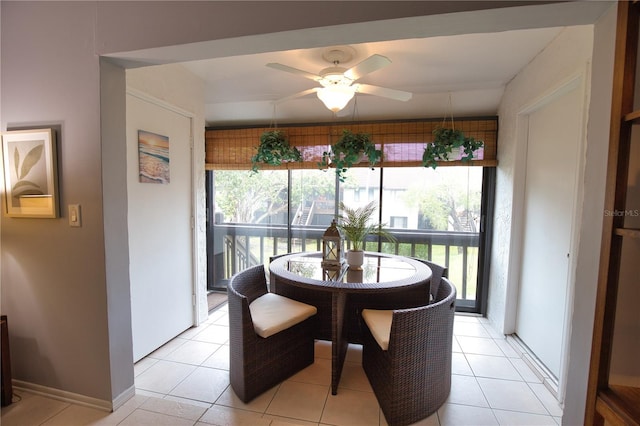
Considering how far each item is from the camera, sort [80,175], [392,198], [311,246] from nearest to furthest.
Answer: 1. [80,175]
2. [392,198]
3. [311,246]

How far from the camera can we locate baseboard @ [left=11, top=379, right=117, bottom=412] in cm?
172

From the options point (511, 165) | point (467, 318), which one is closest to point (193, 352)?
point (467, 318)

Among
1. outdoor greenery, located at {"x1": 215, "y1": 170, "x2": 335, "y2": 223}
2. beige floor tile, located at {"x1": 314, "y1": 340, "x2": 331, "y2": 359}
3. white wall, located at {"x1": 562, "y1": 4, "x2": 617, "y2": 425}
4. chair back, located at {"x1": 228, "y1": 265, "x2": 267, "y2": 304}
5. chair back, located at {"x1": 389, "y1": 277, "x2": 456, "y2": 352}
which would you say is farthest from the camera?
outdoor greenery, located at {"x1": 215, "y1": 170, "x2": 335, "y2": 223}

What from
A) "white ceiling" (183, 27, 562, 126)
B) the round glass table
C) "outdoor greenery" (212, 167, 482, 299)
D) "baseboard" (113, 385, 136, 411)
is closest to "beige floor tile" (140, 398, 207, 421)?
"baseboard" (113, 385, 136, 411)

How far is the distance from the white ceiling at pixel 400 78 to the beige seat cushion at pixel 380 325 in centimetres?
188

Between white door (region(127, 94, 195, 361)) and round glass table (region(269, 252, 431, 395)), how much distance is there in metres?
0.94

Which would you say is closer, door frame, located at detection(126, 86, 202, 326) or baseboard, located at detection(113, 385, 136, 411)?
baseboard, located at detection(113, 385, 136, 411)

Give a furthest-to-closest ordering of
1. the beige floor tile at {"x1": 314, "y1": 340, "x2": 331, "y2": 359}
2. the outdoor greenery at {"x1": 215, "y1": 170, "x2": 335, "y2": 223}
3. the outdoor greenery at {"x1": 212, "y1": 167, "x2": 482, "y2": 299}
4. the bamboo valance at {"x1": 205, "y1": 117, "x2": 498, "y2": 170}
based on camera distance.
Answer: the outdoor greenery at {"x1": 215, "y1": 170, "x2": 335, "y2": 223}, the outdoor greenery at {"x1": 212, "y1": 167, "x2": 482, "y2": 299}, the bamboo valance at {"x1": 205, "y1": 117, "x2": 498, "y2": 170}, the beige floor tile at {"x1": 314, "y1": 340, "x2": 331, "y2": 359}

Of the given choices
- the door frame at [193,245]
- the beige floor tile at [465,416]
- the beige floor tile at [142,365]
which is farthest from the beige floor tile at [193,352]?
the beige floor tile at [465,416]

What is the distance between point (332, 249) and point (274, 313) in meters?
0.66

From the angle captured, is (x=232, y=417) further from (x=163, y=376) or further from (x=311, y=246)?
(x=311, y=246)

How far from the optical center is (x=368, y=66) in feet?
5.62

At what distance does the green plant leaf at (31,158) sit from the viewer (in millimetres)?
1656

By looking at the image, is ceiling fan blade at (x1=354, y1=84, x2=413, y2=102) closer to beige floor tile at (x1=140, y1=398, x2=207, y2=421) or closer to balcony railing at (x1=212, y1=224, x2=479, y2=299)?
balcony railing at (x1=212, y1=224, x2=479, y2=299)
